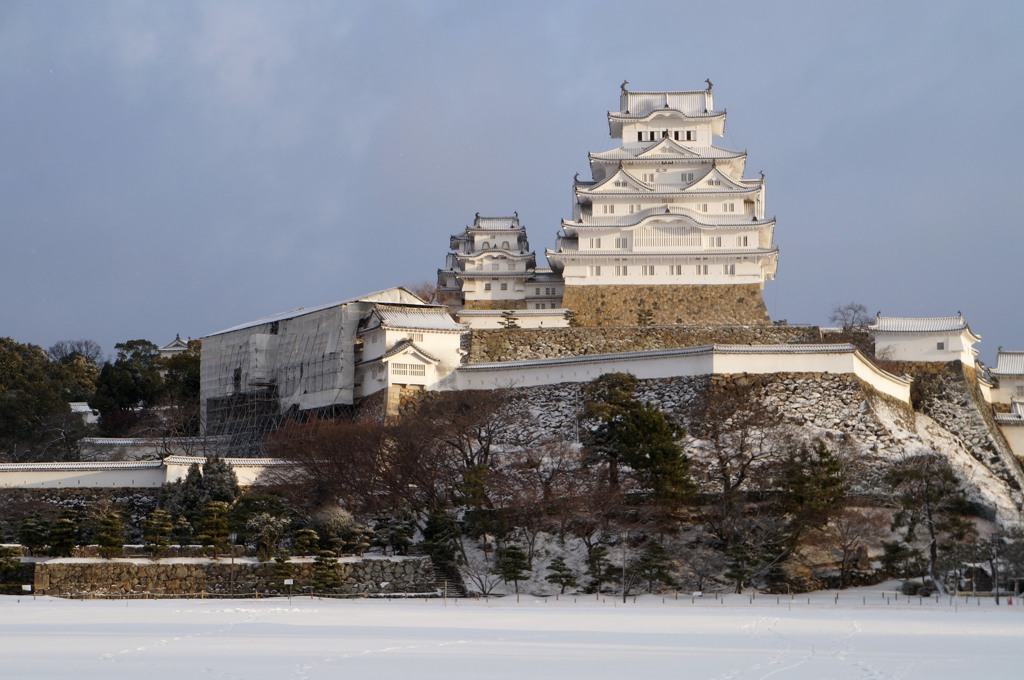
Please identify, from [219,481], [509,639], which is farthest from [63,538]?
[509,639]

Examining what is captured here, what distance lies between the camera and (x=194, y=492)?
112 feet

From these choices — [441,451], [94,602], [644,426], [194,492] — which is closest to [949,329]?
[644,426]

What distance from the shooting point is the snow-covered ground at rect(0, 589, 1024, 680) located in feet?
54.1

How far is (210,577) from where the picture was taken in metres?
29.5

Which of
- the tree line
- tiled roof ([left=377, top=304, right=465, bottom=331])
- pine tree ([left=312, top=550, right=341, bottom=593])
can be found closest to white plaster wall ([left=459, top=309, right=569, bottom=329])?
tiled roof ([left=377, top=304, right=465, bottom=331])

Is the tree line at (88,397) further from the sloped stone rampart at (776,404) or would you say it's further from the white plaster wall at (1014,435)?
the white plaster wall at (1014,435)

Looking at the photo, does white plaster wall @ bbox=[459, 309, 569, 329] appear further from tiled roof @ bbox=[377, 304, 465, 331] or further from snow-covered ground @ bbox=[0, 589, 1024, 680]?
snow-covered ground @ bbox=[0, 589, 1024, 680]

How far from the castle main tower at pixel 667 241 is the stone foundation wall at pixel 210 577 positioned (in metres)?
17.9

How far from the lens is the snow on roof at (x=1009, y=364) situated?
148 ft

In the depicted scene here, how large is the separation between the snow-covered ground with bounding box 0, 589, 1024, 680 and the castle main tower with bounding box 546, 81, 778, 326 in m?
19.5

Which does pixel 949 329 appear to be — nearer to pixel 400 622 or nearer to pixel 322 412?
pixel 322 412

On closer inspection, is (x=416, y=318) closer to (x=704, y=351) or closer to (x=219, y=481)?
(x=704, y=351)

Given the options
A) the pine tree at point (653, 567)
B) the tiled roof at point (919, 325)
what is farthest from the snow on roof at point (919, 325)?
the pine tree at point (653, 567)

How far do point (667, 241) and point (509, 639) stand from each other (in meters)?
29.0
